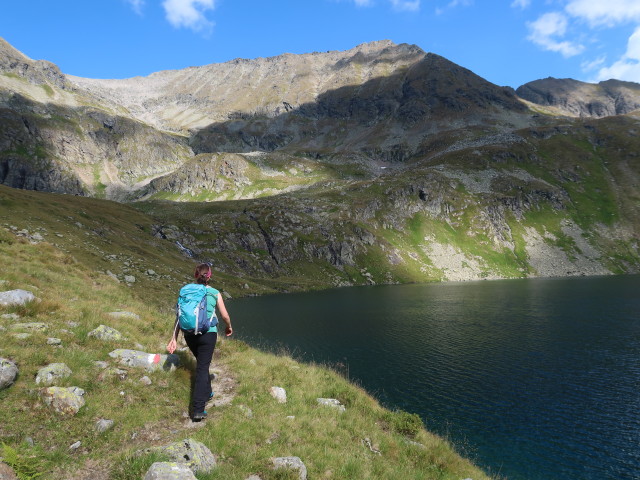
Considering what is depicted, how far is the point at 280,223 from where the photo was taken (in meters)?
156

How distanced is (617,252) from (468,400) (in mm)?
187029

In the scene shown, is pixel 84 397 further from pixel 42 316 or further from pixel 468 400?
pixel 468 400

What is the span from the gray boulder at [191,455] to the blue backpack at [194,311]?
351 centimetres

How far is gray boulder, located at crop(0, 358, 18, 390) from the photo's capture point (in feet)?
30.3

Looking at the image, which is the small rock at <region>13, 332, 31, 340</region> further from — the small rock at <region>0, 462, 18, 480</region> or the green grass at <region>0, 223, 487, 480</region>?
the small rock at <region>0, 462, 18, 480</region>

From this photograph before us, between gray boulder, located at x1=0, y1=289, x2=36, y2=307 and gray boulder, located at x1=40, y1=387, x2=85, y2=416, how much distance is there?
7274mm

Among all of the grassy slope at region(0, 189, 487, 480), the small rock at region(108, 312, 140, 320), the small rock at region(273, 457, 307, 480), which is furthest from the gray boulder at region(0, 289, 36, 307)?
the small rock at region(273, 457, 307, 480)

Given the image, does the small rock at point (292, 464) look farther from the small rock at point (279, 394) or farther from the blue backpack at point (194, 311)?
the blue backpack at point (194, 311)

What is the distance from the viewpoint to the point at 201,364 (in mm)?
11234

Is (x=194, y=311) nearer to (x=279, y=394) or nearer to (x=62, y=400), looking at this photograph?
(x=62, y=400)

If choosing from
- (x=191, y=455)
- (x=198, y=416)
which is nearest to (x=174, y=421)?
(x=198, y=416)

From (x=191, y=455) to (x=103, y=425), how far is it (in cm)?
296

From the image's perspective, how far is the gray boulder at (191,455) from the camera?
7.96 metres

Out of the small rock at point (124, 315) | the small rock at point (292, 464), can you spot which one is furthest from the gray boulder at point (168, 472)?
the small rock at point (124, 315)
